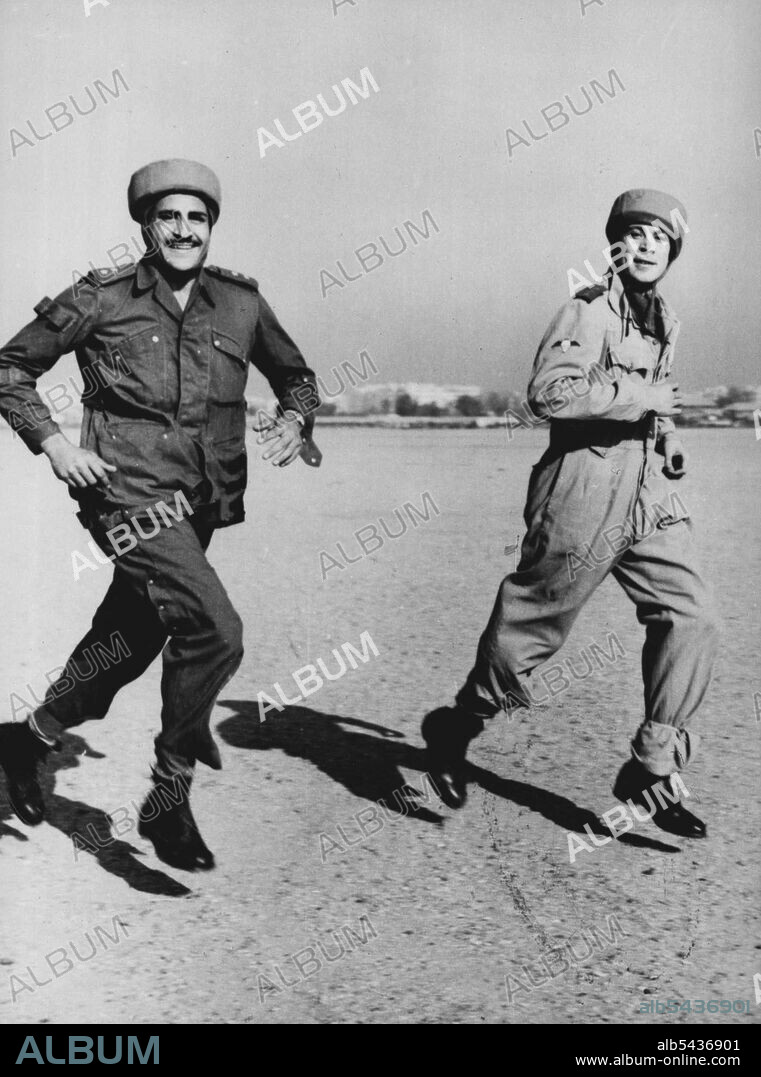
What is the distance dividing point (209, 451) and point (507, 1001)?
1708mm

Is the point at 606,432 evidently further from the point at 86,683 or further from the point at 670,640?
the point at 86,683

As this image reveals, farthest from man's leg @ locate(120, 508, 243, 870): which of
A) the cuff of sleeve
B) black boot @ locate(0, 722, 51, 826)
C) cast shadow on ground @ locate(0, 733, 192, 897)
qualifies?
black boot @ locate(0, 722, 51, 826)

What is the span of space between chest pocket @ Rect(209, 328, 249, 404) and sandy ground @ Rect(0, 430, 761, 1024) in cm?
139

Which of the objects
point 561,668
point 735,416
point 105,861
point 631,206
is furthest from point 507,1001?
point 735,416

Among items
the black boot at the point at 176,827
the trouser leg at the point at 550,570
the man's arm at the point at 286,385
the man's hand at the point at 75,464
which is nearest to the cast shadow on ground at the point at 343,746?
the trouser leg at the point at 550,570

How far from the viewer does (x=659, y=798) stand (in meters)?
5.36

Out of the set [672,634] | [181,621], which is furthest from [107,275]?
[672,634]

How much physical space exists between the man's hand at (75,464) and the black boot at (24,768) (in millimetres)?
928

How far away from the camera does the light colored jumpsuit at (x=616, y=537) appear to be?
511cm

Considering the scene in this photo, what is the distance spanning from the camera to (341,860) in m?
5.23

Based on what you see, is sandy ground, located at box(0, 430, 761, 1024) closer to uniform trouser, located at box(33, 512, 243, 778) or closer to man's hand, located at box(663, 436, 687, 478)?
uniform trouser, located at box(33, 512, 243, 778)

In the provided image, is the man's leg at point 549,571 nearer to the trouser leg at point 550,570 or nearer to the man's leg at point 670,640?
the trouser leg at point 550,570

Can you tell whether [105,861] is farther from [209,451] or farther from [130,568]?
[209,451]

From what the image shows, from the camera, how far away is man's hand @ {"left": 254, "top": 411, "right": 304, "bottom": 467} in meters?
5.13
